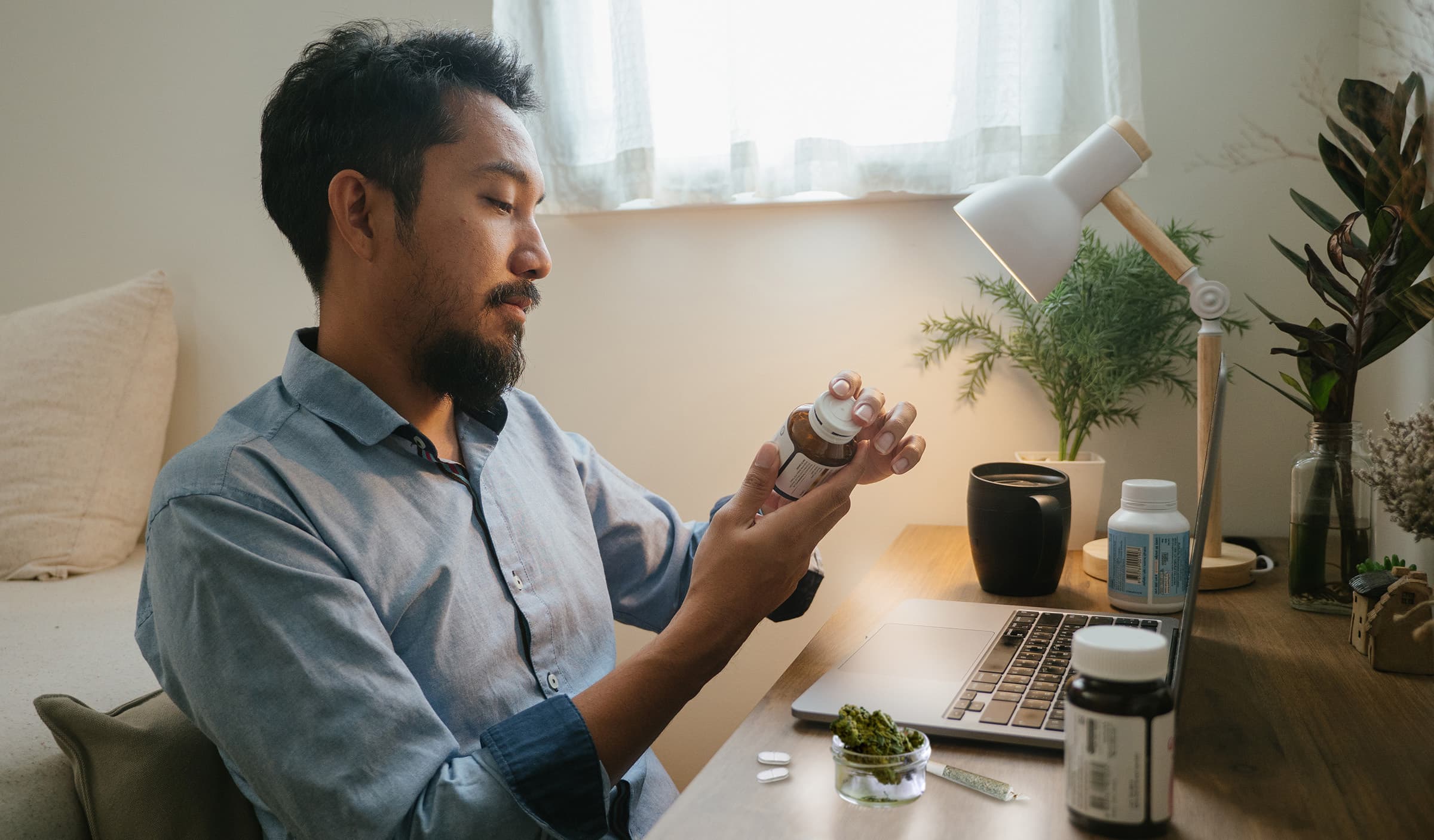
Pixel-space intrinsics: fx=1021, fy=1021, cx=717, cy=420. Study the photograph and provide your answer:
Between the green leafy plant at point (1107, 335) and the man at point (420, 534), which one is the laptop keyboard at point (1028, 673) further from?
the green leafy plant at point (1107, 335)

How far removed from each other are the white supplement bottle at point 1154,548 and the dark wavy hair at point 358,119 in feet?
2.49

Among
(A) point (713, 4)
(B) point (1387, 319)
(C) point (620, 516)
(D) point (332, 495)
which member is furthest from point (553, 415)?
(B) point (1387, 319)

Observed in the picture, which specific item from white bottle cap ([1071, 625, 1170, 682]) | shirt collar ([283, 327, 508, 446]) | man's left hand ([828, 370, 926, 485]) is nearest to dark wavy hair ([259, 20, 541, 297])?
shirt collar ([283, 327, 508, 446])

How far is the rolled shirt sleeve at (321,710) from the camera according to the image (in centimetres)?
73

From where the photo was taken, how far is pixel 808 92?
146 centimetres

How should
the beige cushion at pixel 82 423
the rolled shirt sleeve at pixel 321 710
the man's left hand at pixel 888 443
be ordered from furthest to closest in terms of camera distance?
1. the beige cushion at pixel 82 423
2. the man's left hand at pixel 888 443
3. the rolled shirt sleeve at pixel 321 710

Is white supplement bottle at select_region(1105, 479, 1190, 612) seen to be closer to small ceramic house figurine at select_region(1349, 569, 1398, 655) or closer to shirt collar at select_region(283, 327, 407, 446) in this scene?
small ceramic house figurine at select_region(1349, 569, 1398, 655)

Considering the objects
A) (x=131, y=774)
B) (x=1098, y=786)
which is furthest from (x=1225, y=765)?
(x=131, y=774)

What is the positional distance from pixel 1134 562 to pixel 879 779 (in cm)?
49

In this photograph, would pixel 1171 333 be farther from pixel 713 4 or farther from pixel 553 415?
pixel 553 415

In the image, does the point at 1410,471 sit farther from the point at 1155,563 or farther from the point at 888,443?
the point at 888,443

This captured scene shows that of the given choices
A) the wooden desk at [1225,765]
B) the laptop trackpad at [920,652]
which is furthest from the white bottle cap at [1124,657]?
the laptop trackpad at [920,652]

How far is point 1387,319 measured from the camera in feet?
3.26

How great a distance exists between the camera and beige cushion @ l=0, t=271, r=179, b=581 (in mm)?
1611
